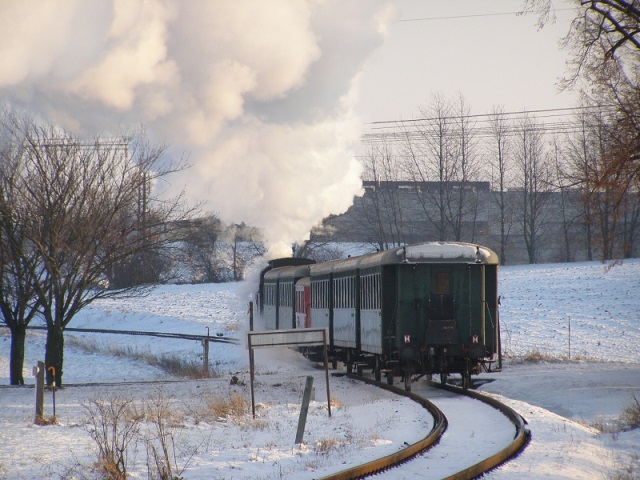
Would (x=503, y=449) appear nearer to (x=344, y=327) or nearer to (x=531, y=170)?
(x=344, y=327)

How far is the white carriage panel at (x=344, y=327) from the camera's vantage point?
19.1 metres

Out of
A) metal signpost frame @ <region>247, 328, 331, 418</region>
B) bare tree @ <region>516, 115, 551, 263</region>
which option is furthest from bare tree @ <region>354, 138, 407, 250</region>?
metal signpost frame @ <region>247, 328, 331, 418</region>

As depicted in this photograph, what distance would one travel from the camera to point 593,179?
56.6ft

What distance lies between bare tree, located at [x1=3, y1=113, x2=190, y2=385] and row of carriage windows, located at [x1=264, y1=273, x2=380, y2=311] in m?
4.48

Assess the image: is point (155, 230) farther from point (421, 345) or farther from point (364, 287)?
point (421, 345)

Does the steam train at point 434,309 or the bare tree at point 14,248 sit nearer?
the steam train at point 434,309

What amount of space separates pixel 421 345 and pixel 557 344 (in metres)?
15.2

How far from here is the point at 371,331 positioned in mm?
17453

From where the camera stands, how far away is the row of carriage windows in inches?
680

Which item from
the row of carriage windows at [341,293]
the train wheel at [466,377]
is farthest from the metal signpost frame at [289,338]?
the train wheel at [466,377]

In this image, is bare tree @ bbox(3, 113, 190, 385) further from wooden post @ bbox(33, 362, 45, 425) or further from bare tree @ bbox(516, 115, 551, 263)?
bare tree @ bbox(516, 115, 551, 263)

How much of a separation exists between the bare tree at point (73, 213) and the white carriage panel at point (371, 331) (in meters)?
6.01

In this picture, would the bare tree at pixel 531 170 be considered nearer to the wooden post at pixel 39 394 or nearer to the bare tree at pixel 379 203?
the bare tree at pixel 379 203

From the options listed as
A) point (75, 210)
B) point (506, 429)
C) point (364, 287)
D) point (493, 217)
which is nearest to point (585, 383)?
point (364, 287)
